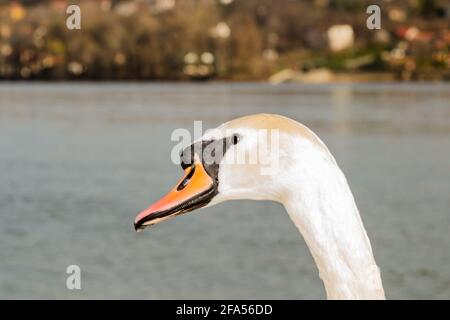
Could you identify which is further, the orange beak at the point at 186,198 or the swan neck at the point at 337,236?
the orange beak at the point at 186,198

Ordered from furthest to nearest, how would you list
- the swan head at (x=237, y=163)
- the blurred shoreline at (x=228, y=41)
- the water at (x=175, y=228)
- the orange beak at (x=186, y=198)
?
1. the blurred shoreline at (x=228, y=41)
2. the water at (x=175, y=228)
3. the orange beak at (x=186, y=198)
4. the swan head at (x=237, y=163)

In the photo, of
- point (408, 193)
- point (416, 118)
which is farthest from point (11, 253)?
point (416, 118)

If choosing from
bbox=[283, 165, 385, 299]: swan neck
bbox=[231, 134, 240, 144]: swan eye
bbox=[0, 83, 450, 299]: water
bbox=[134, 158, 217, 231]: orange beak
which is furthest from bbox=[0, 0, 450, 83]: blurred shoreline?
bbox=[283, 165, 385, 299]: swan neck

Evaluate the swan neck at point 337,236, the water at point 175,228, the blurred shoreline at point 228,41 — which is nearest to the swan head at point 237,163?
the swan neck at point 337,236

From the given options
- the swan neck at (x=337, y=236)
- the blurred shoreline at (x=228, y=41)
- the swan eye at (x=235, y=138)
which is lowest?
the blurred shoreline at (x=228, y=41)

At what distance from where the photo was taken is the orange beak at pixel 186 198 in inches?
139

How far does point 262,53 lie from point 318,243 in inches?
3938

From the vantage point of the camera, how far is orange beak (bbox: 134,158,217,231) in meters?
3.53

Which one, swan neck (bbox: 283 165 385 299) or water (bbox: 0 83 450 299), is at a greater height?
swan neck (bbox: 283 165 385 299)

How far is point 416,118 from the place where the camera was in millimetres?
60250

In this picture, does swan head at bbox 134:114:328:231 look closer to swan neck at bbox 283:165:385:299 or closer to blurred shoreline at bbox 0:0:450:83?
swan neck at bbox 283:165:385:299

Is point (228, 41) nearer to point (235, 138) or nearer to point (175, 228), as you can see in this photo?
point (175, 228)

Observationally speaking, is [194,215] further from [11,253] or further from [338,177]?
[338,177]

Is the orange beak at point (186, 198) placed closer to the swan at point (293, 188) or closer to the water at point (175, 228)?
the swan at point (293, 188)
